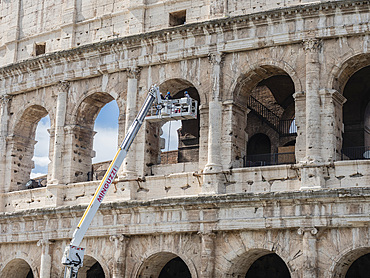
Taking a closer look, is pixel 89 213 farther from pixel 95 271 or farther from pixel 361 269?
pixel 361 269

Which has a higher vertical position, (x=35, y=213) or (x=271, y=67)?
(x=271, y=67)

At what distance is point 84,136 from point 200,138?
4.14 m

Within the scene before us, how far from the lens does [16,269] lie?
23.1 metres

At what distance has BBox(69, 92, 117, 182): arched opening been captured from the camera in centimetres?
2230

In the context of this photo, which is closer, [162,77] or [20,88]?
[162,77]

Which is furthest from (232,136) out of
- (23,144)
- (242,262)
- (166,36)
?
(23,144)

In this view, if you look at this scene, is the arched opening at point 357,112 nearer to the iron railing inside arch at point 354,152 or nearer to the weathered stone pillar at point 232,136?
the iron railing inside arch at point 354,152

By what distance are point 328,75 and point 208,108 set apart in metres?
3.11

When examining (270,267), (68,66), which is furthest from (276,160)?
(68,66)

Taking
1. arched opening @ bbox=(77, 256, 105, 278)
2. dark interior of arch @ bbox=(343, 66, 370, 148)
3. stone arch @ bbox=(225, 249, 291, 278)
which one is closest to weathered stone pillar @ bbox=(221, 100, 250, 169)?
stone arch @ bbox=(225, 249, 291, 278)

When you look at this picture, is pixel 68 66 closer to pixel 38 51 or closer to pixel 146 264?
pixel 38 51

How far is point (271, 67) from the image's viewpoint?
19.8 metres

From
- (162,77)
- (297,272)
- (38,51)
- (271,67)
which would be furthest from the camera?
(38,51)

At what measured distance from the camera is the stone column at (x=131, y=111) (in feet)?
68.2
